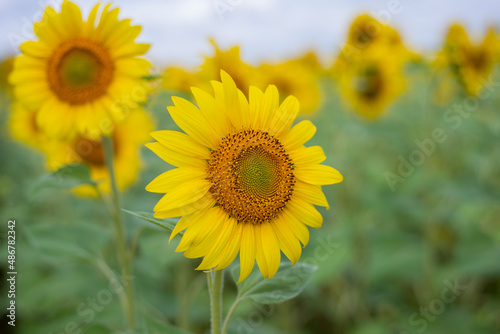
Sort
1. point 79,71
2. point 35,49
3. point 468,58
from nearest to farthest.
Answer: point 35,49 → point 79,71 → point 468,58

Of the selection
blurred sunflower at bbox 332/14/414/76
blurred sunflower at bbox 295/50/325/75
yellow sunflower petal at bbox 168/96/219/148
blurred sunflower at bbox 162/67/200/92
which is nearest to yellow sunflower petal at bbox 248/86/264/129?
yellow sunflower petal at bbox 168/96/219/148

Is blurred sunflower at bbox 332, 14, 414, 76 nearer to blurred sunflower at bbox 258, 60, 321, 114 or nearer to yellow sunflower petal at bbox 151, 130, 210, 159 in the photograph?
blurred sunflower at bbox 258, 60, 321, 114

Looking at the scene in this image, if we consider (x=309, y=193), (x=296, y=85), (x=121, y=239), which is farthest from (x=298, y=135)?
(x=296, y=85)

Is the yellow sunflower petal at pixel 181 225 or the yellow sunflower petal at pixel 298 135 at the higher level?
the yellow sunflower petal at pixel 298 135

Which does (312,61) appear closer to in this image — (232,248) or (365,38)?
(365,38)

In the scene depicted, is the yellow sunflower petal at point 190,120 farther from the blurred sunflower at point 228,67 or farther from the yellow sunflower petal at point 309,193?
the blurred sunflower at point 228,67

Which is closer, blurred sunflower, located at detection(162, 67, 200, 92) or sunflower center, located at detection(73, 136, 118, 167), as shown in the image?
sunflower center, located at detection(73, 136, 118, 167)

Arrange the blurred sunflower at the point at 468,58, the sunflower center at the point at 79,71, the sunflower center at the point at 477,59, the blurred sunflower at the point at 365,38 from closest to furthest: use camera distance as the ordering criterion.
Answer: the sunflower center at the point at 79,71 < the blurred sunflower at the point at 468,58 < the sunflower center at the point at 477,59 < the blurred sunflower at the point at 365,38

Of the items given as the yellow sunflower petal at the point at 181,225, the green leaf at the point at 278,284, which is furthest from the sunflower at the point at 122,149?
the yellow sunflower petal at the point at 181,225
